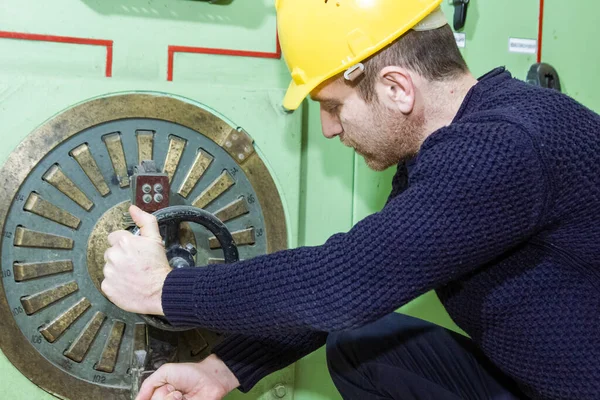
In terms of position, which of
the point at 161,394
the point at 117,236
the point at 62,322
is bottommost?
the point at 161,394

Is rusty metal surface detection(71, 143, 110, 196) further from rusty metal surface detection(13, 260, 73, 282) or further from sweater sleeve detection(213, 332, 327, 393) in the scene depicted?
sweater sleeve detection(213, 332, 327, 393)

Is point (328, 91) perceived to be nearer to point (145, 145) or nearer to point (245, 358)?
point (145, 145)

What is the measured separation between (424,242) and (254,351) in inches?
23.3

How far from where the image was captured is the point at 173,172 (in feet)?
5.39

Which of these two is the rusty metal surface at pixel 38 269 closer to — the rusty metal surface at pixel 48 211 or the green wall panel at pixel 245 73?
the rusty metal surface at pixel 48 211

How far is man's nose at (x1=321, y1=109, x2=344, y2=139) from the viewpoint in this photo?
1.44 meters

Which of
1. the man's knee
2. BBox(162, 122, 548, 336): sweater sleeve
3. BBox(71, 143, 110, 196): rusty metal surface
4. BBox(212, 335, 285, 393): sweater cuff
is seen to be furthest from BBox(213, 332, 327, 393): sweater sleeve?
BBox(71, 143, 110, 196): rusty metal surface

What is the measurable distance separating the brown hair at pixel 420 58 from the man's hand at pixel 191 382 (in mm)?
648

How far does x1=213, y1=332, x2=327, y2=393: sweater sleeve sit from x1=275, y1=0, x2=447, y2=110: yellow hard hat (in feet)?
1.69

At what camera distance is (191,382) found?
1.47 meters

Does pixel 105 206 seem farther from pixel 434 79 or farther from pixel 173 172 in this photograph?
pixel 434 79

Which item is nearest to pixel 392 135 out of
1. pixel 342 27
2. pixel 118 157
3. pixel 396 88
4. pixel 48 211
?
pixel 396 88

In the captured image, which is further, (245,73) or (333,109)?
(245,73)

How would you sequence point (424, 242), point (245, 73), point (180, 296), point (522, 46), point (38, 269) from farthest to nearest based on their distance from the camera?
point (522, 46) < point (245, 73) < point (38, 269) < point (180, 296) < point (424, 242)
